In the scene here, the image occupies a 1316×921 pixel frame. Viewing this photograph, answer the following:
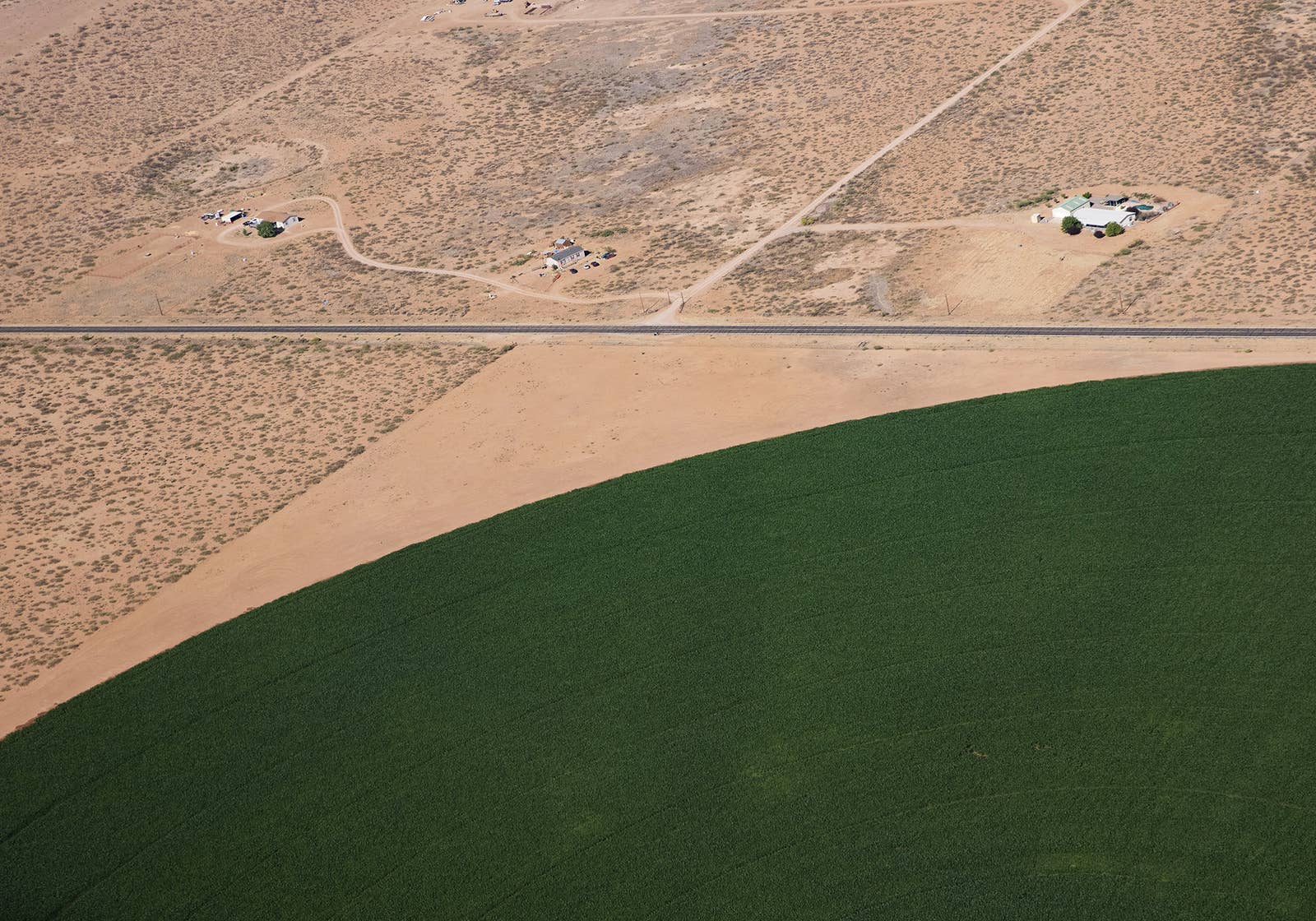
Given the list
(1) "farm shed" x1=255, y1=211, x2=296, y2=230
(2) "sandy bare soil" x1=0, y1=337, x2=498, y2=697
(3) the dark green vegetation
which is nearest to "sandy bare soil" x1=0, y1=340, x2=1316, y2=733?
(2) "sandy bare soil" x1=0, y1=337, x2=498, y2=697

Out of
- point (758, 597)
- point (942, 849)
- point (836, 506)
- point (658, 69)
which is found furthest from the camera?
point (658, 69)

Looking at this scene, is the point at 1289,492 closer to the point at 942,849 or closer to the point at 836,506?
the point at 836,506

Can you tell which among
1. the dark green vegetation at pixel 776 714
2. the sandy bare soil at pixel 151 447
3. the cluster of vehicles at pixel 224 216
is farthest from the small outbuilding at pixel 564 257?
the dark green vegetation at pixel 776 714

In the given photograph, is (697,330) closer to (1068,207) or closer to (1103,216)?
(1068,207)

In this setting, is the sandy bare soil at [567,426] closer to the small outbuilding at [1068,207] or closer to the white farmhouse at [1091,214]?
the white farmhouse at [1091,214]

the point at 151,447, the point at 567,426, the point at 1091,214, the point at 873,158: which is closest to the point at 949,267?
the point at 1091,214

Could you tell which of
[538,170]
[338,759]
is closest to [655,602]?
[338,759]
